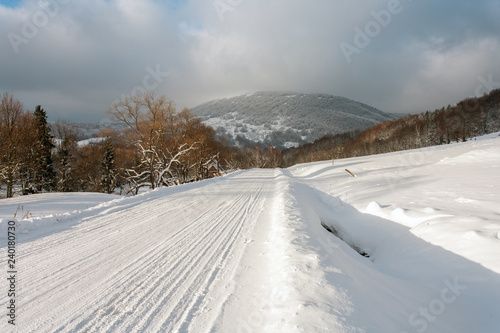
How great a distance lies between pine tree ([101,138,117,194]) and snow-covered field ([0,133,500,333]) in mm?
37742

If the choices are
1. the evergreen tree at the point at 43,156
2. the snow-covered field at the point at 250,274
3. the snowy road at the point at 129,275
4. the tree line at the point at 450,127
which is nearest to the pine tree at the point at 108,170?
the evergreen tree at the point at 43,156

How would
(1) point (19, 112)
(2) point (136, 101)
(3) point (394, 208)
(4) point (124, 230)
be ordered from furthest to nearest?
(2) point (136, 101), (1) point (19, 112), (3) point (394, 208), (4) point (124, 230)

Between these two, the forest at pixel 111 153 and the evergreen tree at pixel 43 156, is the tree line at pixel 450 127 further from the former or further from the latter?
the evergreen tree at pixel 43 156

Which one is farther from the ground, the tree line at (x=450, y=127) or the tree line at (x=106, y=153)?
the tree line at (x=450, y=127)

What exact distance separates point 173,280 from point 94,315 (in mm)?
1048

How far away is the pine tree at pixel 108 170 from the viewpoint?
130 ft

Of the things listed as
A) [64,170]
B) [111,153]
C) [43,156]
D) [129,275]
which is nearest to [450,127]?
[111,153]

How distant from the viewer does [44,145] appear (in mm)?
33344

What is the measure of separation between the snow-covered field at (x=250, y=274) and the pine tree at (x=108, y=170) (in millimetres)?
37742

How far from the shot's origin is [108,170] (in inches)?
1576

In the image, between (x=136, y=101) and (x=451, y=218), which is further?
(x=136, y=101)

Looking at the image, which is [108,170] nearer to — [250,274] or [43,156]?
[43,156]

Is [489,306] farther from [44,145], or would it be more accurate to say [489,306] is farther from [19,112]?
[44,145]

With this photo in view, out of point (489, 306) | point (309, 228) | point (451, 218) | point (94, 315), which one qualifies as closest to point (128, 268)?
point (94, 315)
